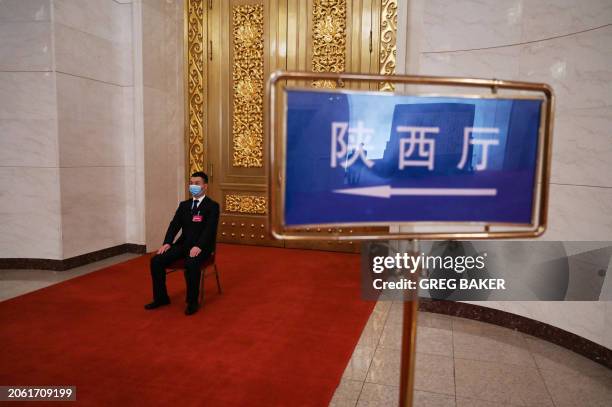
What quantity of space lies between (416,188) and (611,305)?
2192mm

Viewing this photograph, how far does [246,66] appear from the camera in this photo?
17.9 feet

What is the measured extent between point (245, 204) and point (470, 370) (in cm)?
373

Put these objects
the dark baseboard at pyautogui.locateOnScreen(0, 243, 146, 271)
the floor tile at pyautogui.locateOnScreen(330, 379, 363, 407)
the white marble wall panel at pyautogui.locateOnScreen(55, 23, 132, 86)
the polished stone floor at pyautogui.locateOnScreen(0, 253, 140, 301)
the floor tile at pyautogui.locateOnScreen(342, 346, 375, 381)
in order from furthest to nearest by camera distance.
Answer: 1. the dark baseboard at pyautogui.locateOnScreen(0, 243, 146, 271)
2. the white marble wall panel at pyautogui.locateOnScreen(55, 23, 132, 86)
3. the polished stone floor at pyautogui.locateOnScreen(0, 253, 140, 301)
4. the floor tile at pyautogui.locateOnScreen(342, 346, 375, 381)
5. the floor tile at pyautogui.locateOnScreen(330, 379, 363, 407)

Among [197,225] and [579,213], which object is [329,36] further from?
[579,213]

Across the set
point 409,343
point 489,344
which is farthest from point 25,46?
point 489,344

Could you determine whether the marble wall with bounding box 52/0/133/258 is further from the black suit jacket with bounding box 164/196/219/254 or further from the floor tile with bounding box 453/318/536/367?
the floor tile with bounding box 453/318/536/367

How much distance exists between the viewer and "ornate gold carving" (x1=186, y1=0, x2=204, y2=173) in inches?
219

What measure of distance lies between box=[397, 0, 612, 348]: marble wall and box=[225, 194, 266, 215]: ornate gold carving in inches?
115

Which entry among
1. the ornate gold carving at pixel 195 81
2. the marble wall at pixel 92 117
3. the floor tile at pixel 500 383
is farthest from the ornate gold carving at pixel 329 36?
the floor tile at pixel 500 383

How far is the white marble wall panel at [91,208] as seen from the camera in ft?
14.4

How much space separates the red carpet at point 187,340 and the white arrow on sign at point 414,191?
56.2 inches

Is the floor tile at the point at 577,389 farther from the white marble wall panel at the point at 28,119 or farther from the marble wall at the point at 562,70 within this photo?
the white marble wall panel at the point at 28,119

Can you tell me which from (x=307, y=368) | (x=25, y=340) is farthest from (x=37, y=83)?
(x=307, y=368)

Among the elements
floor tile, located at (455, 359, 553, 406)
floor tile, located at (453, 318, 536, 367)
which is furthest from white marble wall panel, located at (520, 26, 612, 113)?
floor tile, located at (455, 359, 553, 406)
